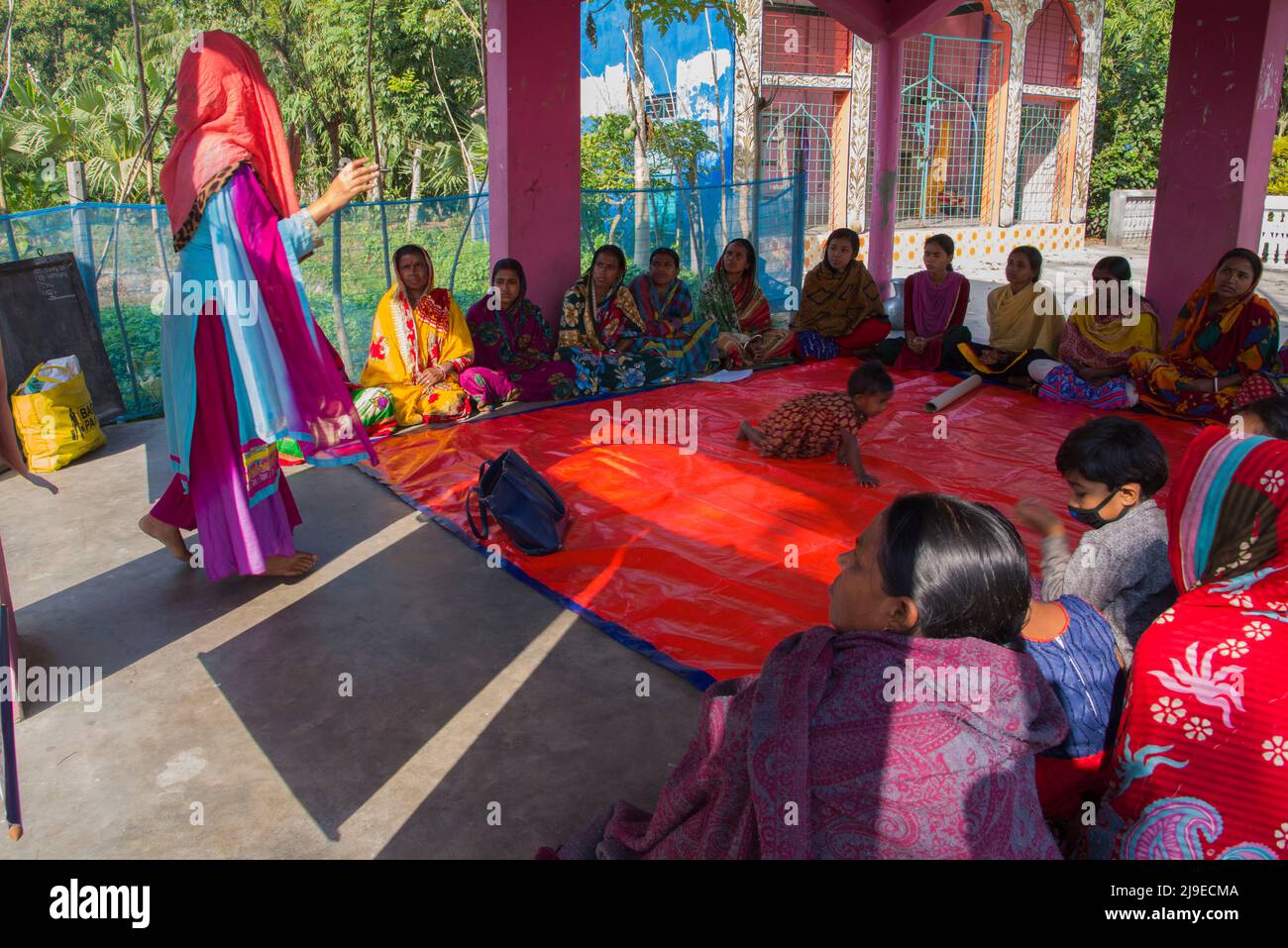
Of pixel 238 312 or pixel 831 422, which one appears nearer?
pixel 238 312

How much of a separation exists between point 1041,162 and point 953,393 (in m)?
12.3

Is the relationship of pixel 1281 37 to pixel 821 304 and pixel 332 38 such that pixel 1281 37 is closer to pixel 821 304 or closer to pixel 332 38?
pixel 821 304

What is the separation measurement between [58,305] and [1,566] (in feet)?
13.3

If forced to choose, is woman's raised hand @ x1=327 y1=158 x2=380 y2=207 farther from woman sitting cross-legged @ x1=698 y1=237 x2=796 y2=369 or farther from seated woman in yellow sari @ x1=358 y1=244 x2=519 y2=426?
woman sitting cross-legged @ x1=698 y1=237 x2=796 y2=369

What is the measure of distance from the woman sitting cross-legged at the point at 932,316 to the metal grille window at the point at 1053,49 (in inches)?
408

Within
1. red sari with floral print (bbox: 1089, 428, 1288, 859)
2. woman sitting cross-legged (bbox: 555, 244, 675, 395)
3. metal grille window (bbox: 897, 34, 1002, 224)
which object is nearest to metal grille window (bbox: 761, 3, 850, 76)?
metal grille window (bbox: 897, 34, 1002, 224)

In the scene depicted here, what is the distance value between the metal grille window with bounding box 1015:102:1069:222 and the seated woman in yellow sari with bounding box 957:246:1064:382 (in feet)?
33.3

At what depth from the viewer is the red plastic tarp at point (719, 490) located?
3602mm

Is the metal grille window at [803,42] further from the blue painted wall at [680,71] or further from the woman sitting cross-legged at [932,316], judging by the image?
the woman sitting cross-legged at [932,316]

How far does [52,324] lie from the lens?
19.2 ft

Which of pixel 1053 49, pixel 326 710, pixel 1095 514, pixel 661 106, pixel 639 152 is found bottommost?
pixel 326 710

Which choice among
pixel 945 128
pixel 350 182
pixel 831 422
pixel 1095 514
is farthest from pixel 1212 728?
pixel 945 128

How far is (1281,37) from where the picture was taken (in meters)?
6.59

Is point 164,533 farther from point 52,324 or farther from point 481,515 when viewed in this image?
point 52,324
